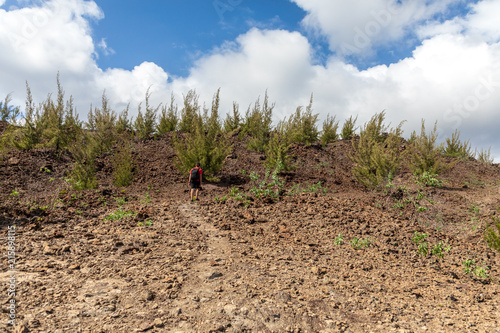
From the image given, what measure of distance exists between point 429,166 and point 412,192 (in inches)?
115

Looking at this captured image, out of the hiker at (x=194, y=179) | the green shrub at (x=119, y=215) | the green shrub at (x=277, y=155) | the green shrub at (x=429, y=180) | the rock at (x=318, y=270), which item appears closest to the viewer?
the rock at (x=318, y=270)

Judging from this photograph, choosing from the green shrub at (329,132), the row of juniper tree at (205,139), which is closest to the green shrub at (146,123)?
the row of juniper tree at (205,139)

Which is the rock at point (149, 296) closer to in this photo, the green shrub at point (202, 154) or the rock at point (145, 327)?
the rock at point (145, 327)

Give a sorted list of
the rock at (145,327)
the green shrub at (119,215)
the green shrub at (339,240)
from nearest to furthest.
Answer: the rock at (145,327)
the green shrub at (339,240)
the green shrub at (119,215)

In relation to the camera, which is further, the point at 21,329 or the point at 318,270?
the point at 318,270

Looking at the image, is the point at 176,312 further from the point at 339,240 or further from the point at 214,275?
the point at 339,240

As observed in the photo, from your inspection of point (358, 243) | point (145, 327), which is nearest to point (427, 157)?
point (358, 243)

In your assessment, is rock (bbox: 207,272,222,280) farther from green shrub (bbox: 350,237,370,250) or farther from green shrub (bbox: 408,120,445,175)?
green shrub (bbox: 408,120,445,175)

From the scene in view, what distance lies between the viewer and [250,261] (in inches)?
177

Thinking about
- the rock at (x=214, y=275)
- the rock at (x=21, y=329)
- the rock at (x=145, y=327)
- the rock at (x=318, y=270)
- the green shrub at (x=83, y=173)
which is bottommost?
the rock at (x=21, y=329)

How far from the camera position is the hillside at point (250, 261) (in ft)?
9.74

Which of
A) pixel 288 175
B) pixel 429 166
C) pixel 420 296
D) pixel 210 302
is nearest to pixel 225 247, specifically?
pixel 210 302

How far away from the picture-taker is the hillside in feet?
9.74

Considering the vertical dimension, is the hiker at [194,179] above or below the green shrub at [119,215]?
above
